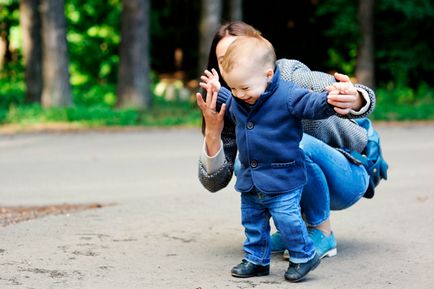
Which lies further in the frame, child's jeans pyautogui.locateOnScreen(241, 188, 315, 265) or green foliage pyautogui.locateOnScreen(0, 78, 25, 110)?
green foliage pyautogui.locateOnScreen(0, 78, 25, 110)

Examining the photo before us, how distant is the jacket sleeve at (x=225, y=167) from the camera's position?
498 cm

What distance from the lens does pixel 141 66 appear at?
60.7 feet

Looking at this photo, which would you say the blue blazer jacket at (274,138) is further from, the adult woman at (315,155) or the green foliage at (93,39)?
the green foliage at (93,39)

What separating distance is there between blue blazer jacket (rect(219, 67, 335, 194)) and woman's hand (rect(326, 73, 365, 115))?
0.23m

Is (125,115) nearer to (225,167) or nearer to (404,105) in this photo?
(404,105)

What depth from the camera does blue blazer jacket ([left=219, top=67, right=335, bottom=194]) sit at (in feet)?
14.6

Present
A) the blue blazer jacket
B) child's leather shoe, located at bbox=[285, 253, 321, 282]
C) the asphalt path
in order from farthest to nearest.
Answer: the asphalt path → child's leather shoe, located at bbox=[285, 253, 321, 282] → the blue blazer jacket

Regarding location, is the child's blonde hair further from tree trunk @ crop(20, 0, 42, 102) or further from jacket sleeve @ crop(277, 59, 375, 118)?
tree trunk @ crop(20, 0, 42, 102)

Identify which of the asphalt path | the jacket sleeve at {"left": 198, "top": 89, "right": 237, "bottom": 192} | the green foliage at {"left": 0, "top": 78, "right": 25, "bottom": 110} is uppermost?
the jacket sleeve at {"left": 198, "top": 89, "right": 237, "bottom": 192}

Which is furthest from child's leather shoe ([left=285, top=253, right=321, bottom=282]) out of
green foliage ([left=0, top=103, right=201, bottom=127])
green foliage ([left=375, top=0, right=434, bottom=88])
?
green foliage ([left=375, top=0, right=434, bottom=88])

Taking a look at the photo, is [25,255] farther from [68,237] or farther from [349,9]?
[349,9]

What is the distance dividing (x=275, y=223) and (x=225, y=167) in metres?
0.54

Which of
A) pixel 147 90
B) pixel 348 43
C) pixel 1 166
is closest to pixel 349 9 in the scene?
pixel 348 43

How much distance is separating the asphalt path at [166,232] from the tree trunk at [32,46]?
10503 mm
